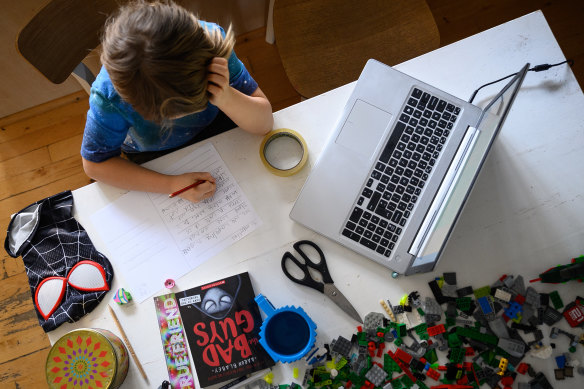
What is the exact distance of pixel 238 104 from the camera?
88cm

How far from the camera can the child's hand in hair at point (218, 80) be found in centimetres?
76

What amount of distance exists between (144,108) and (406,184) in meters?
0.55

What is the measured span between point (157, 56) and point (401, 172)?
54 centimetres

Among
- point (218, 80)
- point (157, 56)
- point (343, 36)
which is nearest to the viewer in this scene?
point (157, 56)

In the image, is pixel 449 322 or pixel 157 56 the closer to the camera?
pixel 157 56

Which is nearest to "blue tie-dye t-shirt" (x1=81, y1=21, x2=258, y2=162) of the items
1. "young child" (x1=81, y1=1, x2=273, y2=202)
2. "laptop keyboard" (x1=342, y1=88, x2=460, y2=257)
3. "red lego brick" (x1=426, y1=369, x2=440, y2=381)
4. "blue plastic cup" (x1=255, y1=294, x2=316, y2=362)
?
"young child" (x1=81, y1=1, x2=273, y2=202)

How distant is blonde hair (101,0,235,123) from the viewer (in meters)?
0.68

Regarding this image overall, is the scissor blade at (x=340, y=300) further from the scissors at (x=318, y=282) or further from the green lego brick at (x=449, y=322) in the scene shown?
the green lego brick at (x=449, y=322)

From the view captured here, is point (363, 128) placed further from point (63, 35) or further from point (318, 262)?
point (63, 35)

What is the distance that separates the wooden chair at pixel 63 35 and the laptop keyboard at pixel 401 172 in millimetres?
759

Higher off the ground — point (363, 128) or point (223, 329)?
point (363, 128)

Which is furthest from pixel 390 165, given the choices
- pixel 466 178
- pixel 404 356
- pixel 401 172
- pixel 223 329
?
pixel 223 329

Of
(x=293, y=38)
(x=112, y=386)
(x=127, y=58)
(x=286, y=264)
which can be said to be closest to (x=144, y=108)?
(x=127, y=58)

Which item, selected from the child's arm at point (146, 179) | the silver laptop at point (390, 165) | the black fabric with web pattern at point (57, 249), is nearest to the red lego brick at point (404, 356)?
the silver laptop at point (390, 165)
